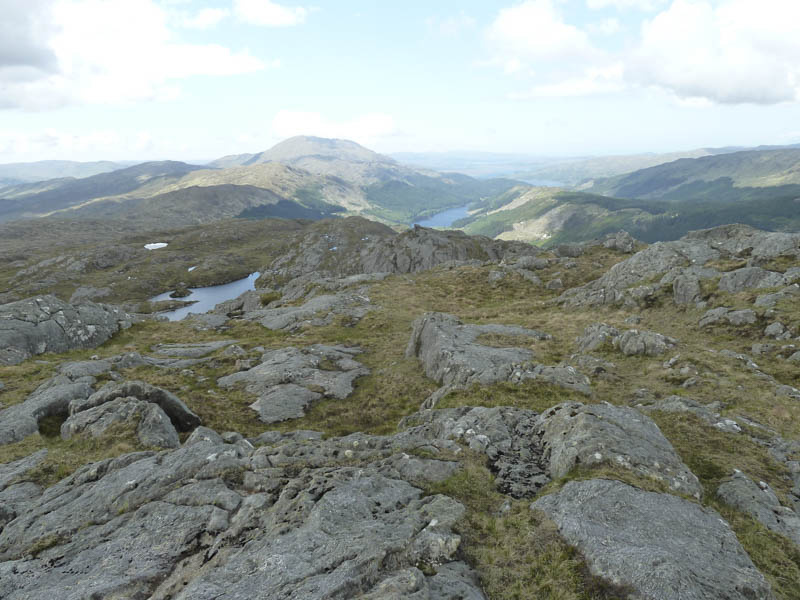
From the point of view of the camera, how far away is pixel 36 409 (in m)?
23.7

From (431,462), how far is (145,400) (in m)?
20.1

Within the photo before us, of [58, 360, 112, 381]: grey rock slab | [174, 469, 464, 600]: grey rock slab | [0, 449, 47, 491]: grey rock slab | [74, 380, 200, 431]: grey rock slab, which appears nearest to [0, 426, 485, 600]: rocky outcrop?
[174, 469, 464, 600]: grey rock slab

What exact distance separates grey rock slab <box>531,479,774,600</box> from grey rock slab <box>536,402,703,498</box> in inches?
58.1

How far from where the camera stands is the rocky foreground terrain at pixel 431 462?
36.3ft

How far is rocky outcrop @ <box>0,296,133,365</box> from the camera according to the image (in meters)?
40.8

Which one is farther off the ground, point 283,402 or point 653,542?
point 653,542

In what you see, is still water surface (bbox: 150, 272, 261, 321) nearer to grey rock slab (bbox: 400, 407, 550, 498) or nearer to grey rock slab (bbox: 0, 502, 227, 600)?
grey rock slab (bbox: 400, 407, 550, 498)

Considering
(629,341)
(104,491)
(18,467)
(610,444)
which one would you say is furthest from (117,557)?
(629,341)

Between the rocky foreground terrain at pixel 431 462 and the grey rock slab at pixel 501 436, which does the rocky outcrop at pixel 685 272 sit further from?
the grey rock slab at pixel 501 436

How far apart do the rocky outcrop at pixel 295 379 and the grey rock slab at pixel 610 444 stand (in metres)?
20.7

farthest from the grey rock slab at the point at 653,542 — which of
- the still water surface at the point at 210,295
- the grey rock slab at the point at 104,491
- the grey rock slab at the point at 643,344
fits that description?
the still water surface at the point at 210,295

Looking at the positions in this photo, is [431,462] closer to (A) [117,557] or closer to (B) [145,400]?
(A) [117,557]

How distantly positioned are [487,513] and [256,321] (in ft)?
195

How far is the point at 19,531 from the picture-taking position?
13.7 meters
